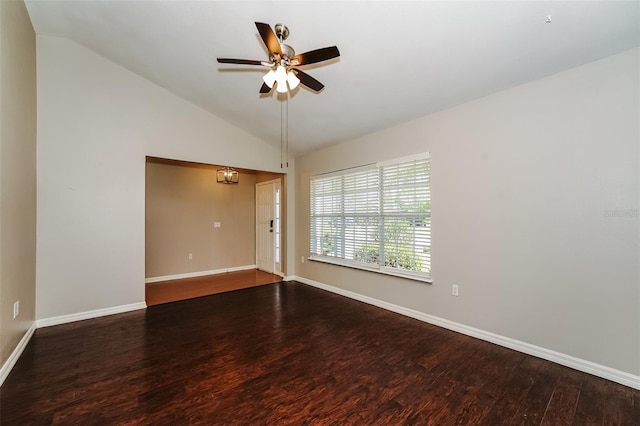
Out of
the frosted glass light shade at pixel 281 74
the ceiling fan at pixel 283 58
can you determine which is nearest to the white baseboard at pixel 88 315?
the ceiling fan at pixel 283 58

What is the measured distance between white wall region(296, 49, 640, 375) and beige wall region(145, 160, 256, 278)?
4465 mm

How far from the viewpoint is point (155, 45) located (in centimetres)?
316

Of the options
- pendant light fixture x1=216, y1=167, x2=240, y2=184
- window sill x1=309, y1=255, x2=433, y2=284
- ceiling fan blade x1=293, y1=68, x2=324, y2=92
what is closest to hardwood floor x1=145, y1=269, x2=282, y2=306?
window sill x1=309, y1=255, x2=433, y2=284

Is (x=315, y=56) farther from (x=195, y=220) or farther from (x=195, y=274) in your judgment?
(x=195, y=274)

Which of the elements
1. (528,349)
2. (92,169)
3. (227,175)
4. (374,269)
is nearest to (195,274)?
(227,175)

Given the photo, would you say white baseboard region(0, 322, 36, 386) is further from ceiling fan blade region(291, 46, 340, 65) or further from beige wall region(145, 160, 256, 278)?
ceiling fan blade region(291, 46, 340, 65)

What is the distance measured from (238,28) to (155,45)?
125 centimetres

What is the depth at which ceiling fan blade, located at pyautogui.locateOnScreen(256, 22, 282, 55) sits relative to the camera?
6.06 ft

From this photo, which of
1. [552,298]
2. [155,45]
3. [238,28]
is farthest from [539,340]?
[155,45]

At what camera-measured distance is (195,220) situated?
591cm

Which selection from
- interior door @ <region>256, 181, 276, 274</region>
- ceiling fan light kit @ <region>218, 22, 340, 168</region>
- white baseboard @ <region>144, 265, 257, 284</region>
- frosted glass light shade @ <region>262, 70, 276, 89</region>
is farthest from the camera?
interior door @ <region>256, 181, 276, 274</region>

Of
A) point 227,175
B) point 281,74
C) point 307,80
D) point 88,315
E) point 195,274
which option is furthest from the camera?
point 195,274

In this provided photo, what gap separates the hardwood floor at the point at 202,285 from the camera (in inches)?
177

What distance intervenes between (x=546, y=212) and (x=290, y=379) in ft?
Answer: 9.00
